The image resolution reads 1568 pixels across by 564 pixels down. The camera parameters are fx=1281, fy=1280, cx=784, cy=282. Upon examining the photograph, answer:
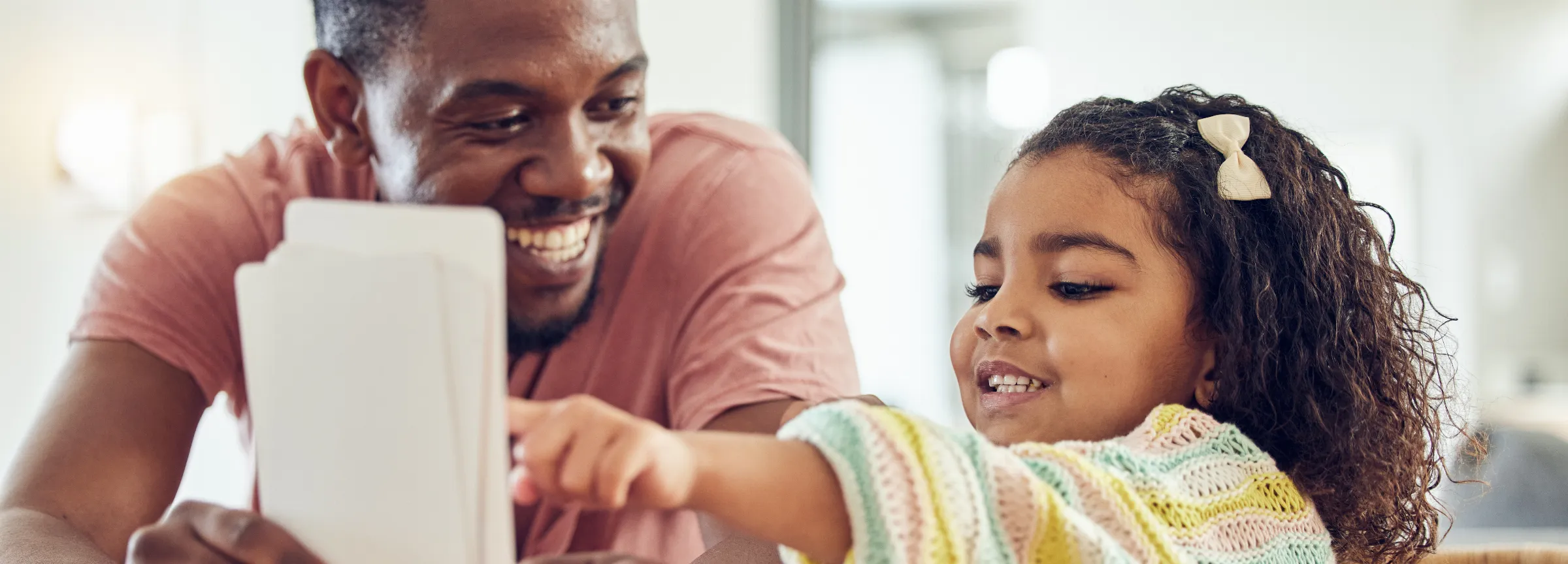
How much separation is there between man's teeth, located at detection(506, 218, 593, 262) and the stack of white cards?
0.46 meters

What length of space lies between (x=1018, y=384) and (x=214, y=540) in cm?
48

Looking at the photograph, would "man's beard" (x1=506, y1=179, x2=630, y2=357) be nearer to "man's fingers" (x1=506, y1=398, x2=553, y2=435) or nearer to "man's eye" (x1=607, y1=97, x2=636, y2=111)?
"man's eye" (x1=607, y1=97, x2=636, y2=111)

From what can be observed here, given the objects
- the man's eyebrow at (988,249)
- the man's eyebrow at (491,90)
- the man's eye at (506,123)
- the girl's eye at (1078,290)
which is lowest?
the girl's eye at (1078,290)

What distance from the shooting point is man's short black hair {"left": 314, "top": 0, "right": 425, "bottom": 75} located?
1082 mm

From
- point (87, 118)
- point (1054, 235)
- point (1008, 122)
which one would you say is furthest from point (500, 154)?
point (1008, 122)

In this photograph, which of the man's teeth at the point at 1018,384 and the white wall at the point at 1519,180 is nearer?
the man's teeth at the point at 1018,384

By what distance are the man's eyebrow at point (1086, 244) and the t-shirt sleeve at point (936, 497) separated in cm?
24

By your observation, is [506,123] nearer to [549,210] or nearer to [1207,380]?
[549,210]


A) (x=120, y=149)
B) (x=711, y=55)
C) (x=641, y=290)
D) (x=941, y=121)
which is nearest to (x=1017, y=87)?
(x=941, y=121)

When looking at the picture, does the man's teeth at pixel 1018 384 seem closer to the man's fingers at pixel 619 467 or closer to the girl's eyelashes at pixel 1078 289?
the girl's eyelashes at pixel 1078 289

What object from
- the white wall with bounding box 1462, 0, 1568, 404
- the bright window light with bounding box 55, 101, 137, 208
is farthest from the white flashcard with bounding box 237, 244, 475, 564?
the white wall with bounding box 1462, 0, 1568, 404

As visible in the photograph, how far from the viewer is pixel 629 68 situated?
1.07 m

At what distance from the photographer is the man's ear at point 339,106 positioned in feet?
3.84

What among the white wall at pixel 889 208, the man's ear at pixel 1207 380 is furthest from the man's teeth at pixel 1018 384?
the white wall at pixel 889 208
